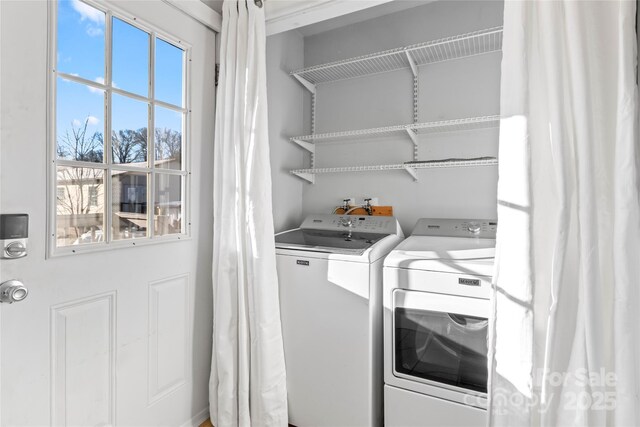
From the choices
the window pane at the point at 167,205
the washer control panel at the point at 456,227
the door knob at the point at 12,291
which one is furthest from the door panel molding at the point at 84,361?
the washer control panel at the point at 456,227

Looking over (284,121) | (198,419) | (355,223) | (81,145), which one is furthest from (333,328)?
(284,121)

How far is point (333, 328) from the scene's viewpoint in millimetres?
1682

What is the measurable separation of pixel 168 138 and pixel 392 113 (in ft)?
5.03

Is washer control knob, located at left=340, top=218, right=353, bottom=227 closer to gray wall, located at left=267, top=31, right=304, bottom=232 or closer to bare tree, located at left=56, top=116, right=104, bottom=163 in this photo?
gray wall, located at left=267, top=31, right=304, bottom=232

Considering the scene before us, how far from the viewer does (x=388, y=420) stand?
1.62 m

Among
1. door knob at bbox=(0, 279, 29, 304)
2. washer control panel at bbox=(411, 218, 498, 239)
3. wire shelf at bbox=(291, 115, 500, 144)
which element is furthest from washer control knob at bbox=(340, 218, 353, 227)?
door knob at bbox=(0, 279, 29, 304)

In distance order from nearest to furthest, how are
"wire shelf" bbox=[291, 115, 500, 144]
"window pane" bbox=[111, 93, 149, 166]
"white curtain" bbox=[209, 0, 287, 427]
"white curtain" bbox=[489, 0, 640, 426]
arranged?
1. "white curtain" bbox=[489, 0, 640, 426]
2. "window pane" bbox=[111, 93, 149, 166]
3. "white curtain" bbox=[209, 0, 287, 427]
4. "wire shelf" bbox=[291, 115, 500, 144]

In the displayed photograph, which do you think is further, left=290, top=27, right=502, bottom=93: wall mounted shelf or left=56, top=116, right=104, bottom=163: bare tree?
left=290, top=27, right=502, bottom=93: wall mounted shelf

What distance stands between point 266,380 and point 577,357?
1348 millimetres

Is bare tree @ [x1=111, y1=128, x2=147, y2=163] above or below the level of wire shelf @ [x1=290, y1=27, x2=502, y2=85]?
below

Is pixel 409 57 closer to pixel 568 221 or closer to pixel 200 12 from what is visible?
pixel 200 12

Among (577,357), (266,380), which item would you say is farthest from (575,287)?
(266,380)

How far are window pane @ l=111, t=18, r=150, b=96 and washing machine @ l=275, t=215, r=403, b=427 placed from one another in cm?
105

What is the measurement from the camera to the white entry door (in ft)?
3.58
